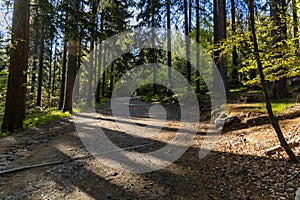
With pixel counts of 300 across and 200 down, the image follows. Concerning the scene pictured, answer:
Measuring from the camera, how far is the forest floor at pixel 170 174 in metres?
2.82

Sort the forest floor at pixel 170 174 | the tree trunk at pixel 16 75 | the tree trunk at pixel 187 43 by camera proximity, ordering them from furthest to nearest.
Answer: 1. the tree trunk at pixel 187 43
2. the tree trunk at pixel 16 75
3. the forest floor at pixel 170 174

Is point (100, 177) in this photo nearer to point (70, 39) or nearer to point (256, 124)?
point (256, 124)

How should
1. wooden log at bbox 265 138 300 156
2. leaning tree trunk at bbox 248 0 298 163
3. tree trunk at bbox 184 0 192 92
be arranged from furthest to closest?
1. tree trunk at bbox 184 0 192 92
2. wooden log at bbox 265 138 300 156
3. leaning tree trunk at bbox 248 0 298 163

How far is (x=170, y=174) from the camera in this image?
3479 mm

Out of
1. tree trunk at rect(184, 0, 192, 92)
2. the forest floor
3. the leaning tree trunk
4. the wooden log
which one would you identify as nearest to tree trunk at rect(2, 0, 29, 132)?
the forest floor

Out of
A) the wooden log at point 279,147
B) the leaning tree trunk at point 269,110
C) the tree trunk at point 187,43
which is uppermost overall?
the tree trunk at point 187,43

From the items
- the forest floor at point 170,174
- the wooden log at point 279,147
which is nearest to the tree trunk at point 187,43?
the forest floor at point 170,174

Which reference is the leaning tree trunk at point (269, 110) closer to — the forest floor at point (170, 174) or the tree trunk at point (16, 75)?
the forest floor at point (170, 174)

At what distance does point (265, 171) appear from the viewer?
11.0ft

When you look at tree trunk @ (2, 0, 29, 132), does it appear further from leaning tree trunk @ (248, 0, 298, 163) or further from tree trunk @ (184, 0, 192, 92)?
tree trunk @ (184, 0, 192, 92)

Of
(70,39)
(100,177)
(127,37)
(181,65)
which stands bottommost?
(100,177)

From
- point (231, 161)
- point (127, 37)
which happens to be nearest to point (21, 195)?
point (231, 161)

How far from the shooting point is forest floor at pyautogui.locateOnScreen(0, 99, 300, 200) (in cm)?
282

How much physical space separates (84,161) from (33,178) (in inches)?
38.0
